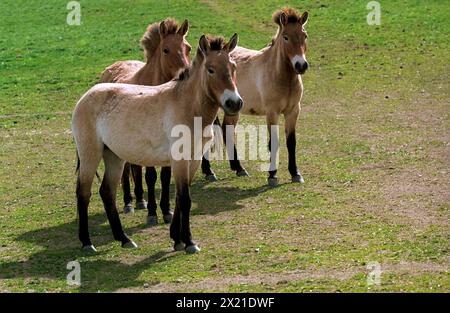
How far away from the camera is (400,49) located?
24609 millimetres

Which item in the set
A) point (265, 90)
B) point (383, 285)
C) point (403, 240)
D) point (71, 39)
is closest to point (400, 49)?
point (71, 39)

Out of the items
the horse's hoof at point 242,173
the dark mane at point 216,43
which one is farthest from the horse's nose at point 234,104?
the horse's hoof at point 242,173

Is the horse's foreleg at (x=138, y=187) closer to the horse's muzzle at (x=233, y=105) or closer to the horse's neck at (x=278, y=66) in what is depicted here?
the horse's neck at (x=278, y=66)

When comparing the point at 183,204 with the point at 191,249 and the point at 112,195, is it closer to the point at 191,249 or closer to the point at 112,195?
the point at 191,249

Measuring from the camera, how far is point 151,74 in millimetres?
12625

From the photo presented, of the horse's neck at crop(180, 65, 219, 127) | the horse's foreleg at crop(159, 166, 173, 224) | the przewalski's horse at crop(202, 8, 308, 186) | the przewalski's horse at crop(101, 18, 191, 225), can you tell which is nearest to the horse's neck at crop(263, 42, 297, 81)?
the przewalski's horse at crop(202, 8, 308, 186)

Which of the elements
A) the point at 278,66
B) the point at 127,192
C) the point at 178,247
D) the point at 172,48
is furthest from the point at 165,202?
the point at 278,66

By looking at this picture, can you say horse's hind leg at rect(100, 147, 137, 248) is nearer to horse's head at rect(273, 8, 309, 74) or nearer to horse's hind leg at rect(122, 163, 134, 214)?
horse's hind leg at rect(122, 163, 134, 214)

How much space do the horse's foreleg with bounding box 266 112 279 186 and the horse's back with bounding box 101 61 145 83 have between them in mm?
2055

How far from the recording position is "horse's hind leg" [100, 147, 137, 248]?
10.9 metres

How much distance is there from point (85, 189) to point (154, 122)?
1.16 metres

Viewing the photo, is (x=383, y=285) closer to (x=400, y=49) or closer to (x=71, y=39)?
(x=400, y=49)

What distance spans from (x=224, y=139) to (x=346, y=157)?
192 cm

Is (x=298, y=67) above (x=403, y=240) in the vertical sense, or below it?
above
